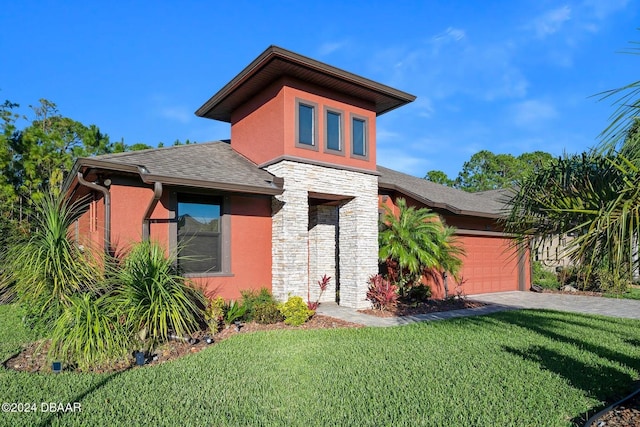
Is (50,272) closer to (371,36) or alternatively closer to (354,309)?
(354,309)

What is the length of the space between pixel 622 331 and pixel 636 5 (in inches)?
319

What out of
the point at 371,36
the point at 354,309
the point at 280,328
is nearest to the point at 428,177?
the point at 371,36

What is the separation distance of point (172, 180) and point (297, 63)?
3.88 metres

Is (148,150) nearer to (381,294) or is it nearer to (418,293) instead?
(381,294)

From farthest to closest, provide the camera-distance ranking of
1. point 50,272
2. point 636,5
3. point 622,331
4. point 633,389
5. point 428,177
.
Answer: point 428,177, point 622,331, point 50,272, point 633,389, point 636,5

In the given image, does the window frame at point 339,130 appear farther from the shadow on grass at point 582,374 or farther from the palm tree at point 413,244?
the shadow on grass at point 582,374

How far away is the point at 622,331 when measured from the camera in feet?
26.7

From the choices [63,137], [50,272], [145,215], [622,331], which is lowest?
[622,331]

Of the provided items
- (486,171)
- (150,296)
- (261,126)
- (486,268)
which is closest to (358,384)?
(150,296)

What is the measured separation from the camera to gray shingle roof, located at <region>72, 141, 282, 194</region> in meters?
7.91

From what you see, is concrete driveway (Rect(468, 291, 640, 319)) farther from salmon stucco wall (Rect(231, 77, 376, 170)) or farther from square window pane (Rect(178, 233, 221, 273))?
square window pane (Rect(178, 233, 221, 273))

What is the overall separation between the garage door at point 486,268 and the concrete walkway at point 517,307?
1.37 feet

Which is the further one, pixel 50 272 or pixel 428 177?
pixel 428 177

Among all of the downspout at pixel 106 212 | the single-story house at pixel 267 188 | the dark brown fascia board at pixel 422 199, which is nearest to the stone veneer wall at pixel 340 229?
the single-story house at pixel 267 188
